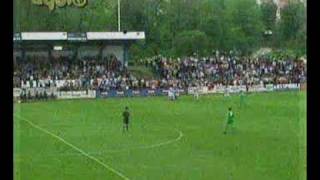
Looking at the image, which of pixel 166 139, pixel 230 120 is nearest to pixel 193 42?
pixel 166 139

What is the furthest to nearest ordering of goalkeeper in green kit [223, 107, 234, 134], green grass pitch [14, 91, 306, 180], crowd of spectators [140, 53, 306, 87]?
1. goalkeeper in green kit [223, 107, 234, 134]
2. green grass pitch [14, 91, 306, 180]
3. crowd of spectators [140, 53, 306, 87]

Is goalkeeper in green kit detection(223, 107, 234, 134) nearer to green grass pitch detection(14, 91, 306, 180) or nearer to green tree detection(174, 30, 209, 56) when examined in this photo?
green grass pitch detection(14, 91, 306, 180)

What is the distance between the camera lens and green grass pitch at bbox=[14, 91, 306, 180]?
463 cm

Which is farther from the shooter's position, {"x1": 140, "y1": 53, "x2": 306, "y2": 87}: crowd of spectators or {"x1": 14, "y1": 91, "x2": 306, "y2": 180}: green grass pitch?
{"x1": 14, "y1": 91, "x2": 306, "y2": 180}: green grass pitch

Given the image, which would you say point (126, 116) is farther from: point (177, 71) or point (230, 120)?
point (177, 71)

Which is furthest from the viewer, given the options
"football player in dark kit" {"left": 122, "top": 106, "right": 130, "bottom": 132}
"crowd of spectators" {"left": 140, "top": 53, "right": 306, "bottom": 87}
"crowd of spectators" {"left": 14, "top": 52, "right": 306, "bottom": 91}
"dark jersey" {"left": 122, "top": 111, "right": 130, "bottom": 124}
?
"dark jersey" {"left": 122, "top": 111, "right": 130, "bottom": 124}

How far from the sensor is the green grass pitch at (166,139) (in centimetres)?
463

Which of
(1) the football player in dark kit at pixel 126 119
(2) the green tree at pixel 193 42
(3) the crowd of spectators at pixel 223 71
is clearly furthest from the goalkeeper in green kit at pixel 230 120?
(2) the green tree at pixel 193 42

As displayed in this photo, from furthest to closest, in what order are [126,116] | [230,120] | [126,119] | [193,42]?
[126,116] < [126,119] < [230,120] < [193,42]

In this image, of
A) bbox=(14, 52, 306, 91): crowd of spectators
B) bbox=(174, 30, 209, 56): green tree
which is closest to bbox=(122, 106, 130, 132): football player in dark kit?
bbox=(14, 52, 306, 91): crowd of spectators

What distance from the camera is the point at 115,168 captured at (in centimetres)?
506

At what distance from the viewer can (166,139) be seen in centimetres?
630

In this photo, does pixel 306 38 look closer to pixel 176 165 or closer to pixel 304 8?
pixel 304 8
